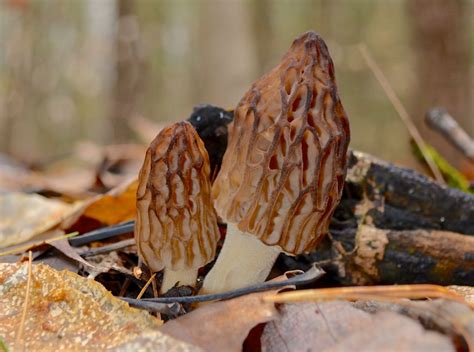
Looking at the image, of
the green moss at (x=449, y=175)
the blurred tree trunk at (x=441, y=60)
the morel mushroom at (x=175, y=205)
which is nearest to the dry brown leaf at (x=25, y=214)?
the morel mushroom at (x=175, y=205)

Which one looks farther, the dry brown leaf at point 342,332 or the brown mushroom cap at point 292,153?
the brown mushroom cap at point 292,153

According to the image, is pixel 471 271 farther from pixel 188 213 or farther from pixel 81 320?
pixel 81 320

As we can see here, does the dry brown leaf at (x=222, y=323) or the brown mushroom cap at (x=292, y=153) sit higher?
the brown mushroom cap at (x=292, y=153)

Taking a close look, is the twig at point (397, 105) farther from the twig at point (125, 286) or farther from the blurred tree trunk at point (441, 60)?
the blurred tree trunk at point (441, 60)

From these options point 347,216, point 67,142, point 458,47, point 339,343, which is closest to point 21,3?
point 458,47

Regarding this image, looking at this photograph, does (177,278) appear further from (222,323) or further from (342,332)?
(342,332)

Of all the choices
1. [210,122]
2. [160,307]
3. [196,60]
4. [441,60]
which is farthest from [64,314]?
[196,60]
